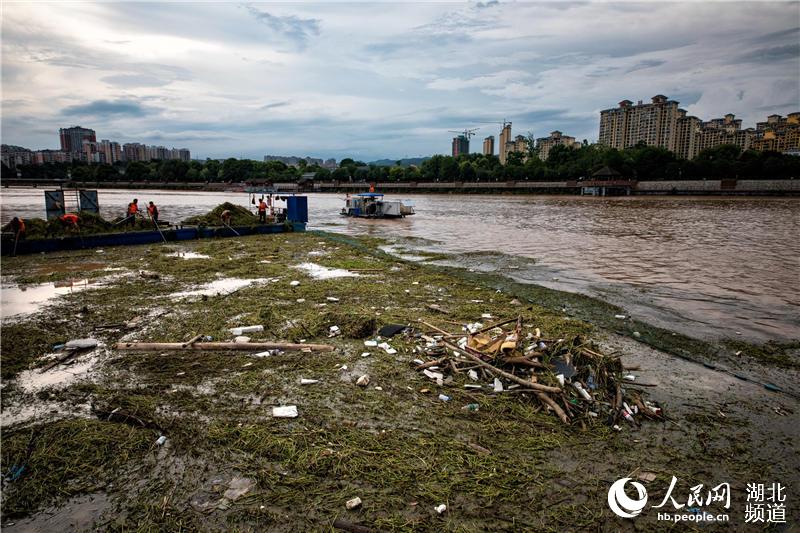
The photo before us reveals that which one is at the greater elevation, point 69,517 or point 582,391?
A: point 582,391

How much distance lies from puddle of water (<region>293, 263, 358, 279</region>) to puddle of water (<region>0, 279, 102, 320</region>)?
5.20m

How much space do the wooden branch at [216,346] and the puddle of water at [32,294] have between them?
3.76m

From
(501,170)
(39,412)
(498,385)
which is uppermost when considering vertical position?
(501,170)

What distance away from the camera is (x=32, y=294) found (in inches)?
398

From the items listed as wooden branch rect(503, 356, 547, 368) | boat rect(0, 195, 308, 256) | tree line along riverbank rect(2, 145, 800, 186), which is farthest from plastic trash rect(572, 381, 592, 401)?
tree line along riverbank rect(2, 145, 800, 186)

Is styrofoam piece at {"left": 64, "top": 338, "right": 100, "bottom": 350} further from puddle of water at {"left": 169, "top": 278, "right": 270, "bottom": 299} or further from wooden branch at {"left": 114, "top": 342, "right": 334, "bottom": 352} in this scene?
puddle of water at {"left": 169, "top": 278, "right": 270, "bottom": 299}

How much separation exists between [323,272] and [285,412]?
8.39m

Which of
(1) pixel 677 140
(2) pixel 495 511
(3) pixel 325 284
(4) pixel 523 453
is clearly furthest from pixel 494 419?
(1) pixel 677 140

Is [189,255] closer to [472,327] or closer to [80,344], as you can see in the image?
[80,344]

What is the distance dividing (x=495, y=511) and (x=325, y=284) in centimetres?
821

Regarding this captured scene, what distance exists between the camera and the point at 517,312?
8875 mm

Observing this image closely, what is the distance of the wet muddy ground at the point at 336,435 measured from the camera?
358cm

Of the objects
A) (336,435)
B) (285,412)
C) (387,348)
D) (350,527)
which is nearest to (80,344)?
(285,412)

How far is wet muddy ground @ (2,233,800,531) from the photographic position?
3.58 m
